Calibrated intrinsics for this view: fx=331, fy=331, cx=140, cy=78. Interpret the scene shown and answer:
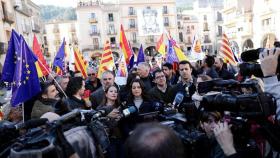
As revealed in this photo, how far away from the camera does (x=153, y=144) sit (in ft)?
4.36

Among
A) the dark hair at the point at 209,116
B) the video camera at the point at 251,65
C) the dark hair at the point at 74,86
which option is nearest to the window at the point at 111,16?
the dark hair at the point at 74,86

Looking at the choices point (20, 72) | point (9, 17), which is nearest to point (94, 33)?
point (9, 17)

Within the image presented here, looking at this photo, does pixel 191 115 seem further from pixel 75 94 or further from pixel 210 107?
pixel 75 94

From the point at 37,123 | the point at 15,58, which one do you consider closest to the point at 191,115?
the point at 37,123

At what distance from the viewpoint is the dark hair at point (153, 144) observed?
52.0 inches

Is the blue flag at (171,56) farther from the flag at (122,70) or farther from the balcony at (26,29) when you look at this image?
the balcony at (26,29)

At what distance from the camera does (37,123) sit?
1.83 meters

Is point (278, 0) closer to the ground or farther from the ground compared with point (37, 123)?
farther from the ground

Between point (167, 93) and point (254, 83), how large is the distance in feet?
9.27

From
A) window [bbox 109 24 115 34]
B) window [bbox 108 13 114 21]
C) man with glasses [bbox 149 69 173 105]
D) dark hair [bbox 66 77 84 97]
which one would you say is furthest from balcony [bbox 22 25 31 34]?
dark hair [bbox 66 77 84 97]

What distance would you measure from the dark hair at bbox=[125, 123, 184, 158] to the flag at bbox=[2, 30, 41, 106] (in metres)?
3.01

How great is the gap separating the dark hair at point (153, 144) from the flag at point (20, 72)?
3.01 meters

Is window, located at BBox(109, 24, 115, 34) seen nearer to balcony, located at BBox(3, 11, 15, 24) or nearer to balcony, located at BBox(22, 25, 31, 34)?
balcony, located at BBox(22, 25, 31, 34)

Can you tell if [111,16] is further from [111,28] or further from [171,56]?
[171,56]
